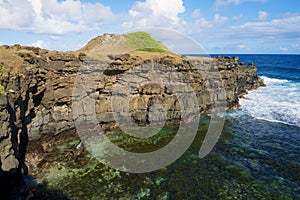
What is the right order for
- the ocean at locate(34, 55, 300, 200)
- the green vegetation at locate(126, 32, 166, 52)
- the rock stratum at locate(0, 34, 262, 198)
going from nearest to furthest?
the ocean at locate(34, 55, 300, 200), the rock stratum at locate(0, 34, 262, 198), the green vegetation at locate(126, 32, 166, 52)

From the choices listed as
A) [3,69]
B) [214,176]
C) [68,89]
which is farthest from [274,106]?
[3,69]

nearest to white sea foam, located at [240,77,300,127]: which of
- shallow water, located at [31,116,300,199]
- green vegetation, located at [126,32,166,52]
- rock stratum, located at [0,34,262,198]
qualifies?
rock stratum, located at [0,34,262,198]

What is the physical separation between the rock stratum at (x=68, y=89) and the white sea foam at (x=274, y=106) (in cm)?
892

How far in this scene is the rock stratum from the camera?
64.8ft

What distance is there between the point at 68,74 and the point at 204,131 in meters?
18.4

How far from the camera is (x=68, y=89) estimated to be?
2844 cm

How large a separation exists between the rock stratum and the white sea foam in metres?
8.92

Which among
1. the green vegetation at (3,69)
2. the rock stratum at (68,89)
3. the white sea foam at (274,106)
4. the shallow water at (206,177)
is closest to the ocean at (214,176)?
the shallow water at (206,177)

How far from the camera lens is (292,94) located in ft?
180

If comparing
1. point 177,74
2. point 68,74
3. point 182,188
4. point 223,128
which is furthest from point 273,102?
point 68,74

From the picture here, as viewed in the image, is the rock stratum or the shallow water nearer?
the shallow water

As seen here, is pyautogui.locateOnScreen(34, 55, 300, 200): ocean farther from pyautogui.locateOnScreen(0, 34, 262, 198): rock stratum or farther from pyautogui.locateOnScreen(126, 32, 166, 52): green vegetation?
pyautogui.locateOnScreen(126, 32, 166, 52): green vegetation

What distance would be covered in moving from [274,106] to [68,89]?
3599 cm

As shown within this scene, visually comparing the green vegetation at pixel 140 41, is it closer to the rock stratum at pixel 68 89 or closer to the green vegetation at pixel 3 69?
the rock stratum at pixel 68 89
